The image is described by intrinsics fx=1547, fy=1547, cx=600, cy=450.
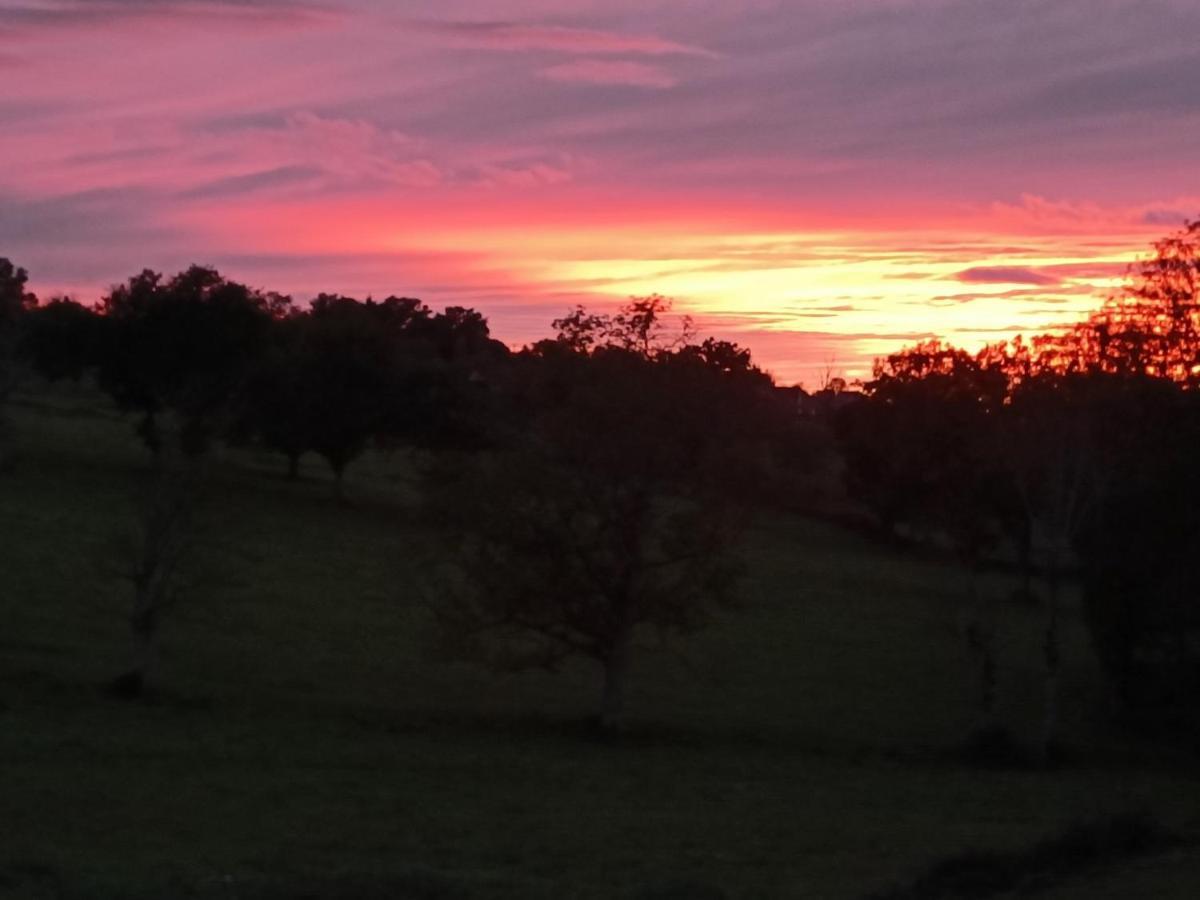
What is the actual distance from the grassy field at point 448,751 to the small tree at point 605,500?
1.65 m

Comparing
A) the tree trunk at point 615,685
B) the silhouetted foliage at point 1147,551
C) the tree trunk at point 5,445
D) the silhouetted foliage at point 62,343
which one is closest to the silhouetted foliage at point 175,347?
the silhouetted foliage at point 62,343

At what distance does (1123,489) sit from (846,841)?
19.3 metres

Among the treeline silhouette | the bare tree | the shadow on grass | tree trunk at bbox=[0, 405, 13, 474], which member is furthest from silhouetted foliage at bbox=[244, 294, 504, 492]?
the shadow on grass

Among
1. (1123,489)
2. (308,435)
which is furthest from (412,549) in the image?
(308,435)

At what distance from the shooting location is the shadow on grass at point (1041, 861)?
1449cm

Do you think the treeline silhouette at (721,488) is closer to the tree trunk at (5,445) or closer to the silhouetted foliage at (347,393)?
the tree trunk at (5,445)

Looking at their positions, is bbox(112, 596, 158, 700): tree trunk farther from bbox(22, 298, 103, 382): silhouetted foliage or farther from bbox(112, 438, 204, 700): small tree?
bbox(22, 298, 103, 382): silhouetted foliage

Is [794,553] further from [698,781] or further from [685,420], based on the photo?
[698,781]

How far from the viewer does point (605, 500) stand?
33375 millimetres

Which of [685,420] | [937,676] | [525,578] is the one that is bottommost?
[937,676]

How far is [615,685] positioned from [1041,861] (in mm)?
18261

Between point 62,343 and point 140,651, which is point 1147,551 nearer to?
point 140,651

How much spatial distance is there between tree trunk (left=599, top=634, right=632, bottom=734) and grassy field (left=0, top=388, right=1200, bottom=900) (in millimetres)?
620

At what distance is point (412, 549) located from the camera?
33.9 m
